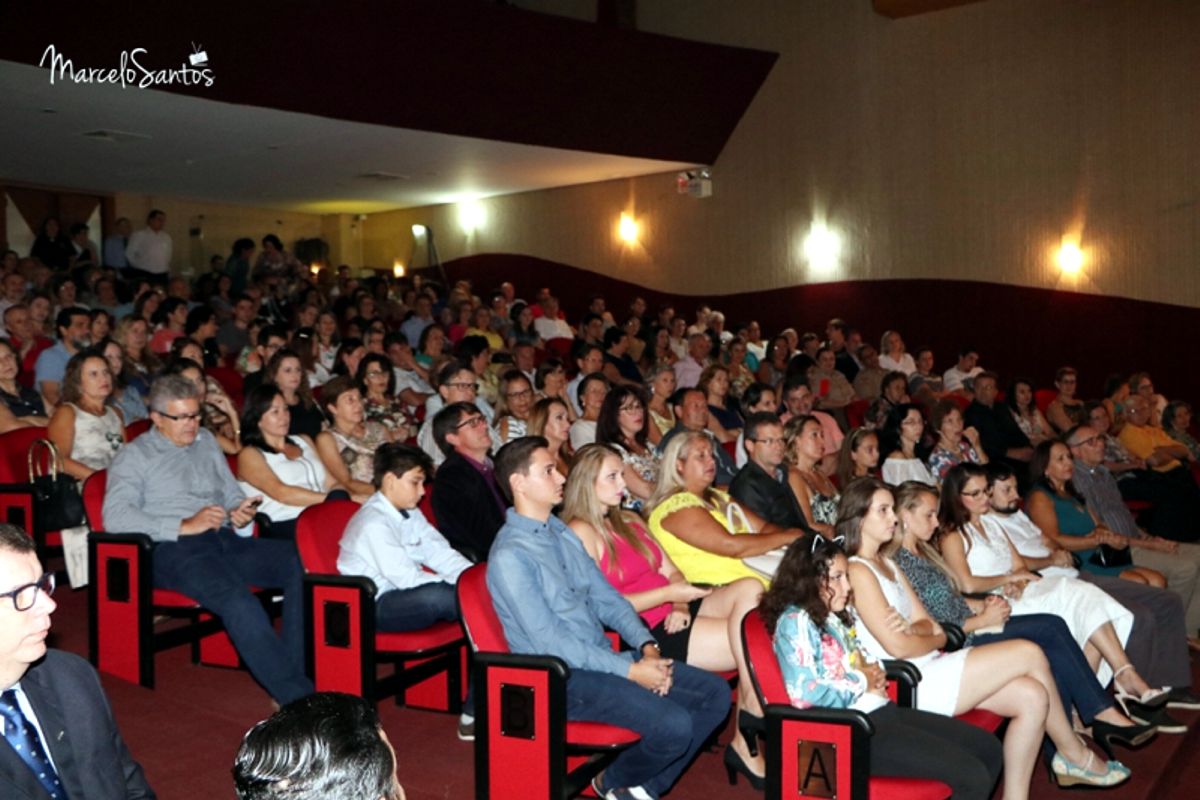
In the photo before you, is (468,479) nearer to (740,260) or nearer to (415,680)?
(415,680)

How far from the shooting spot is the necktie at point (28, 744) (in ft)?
5.63

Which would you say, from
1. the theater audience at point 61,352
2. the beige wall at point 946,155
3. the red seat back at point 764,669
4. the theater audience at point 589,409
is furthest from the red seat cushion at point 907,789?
the beige wall at point 946,155

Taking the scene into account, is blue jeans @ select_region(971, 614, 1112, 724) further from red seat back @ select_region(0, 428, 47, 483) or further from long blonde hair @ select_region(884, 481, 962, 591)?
red seat back @ select_region(0, 428, 47, 483)

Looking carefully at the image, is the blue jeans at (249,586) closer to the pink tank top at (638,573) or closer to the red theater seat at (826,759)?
the pink tank top at (638,573)

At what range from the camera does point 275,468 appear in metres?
4.51

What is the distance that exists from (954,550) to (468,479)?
5.96 feet

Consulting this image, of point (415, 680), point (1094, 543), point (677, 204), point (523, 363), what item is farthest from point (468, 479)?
point (677, 204)

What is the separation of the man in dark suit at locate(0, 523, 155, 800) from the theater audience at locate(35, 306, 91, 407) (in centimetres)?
417

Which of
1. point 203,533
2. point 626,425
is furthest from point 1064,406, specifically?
point 203,533

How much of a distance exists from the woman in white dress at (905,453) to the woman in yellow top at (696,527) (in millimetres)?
1619

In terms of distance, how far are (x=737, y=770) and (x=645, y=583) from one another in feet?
2.10

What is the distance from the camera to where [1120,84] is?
31.1ft

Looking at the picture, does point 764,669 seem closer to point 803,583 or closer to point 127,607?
point 803,583

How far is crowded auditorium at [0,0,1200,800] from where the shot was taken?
297 cm
